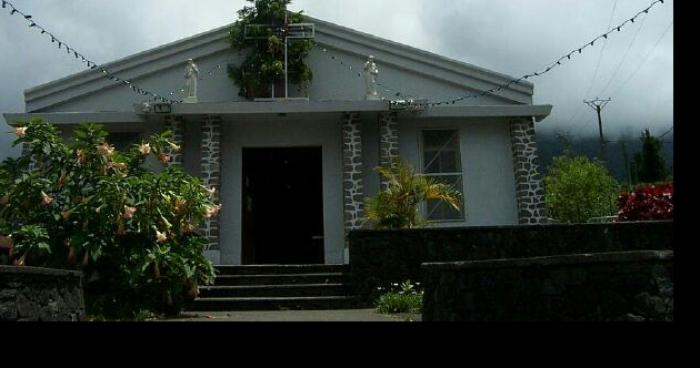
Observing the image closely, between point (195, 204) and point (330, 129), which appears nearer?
point (195, 204)

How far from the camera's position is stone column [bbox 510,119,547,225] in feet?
42.3

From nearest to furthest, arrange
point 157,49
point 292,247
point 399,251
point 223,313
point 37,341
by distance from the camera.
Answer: point 37,341 → point 223,313 → point 399,251 → point 157,49 → point 292,247

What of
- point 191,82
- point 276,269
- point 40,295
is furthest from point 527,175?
point 40,295

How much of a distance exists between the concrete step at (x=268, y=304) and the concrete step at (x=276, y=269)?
3.70 ft

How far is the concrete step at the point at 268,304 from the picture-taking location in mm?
9539

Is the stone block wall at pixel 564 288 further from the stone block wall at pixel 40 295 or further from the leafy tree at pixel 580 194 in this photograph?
the leafy tree at pixel 580 194

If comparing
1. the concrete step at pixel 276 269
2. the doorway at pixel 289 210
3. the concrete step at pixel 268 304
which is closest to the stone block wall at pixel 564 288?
the concrete step at pixel 268 304

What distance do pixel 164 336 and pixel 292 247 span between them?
43.4 feet

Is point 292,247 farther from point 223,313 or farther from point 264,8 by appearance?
point 223,313

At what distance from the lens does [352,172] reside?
1271 cm

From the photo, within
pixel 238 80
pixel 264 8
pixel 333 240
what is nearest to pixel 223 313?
pixel 333 240

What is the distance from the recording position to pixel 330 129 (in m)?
13.3

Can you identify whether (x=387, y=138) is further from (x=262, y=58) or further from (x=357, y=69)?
(x=262, y=58)

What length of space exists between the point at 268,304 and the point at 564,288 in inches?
193
